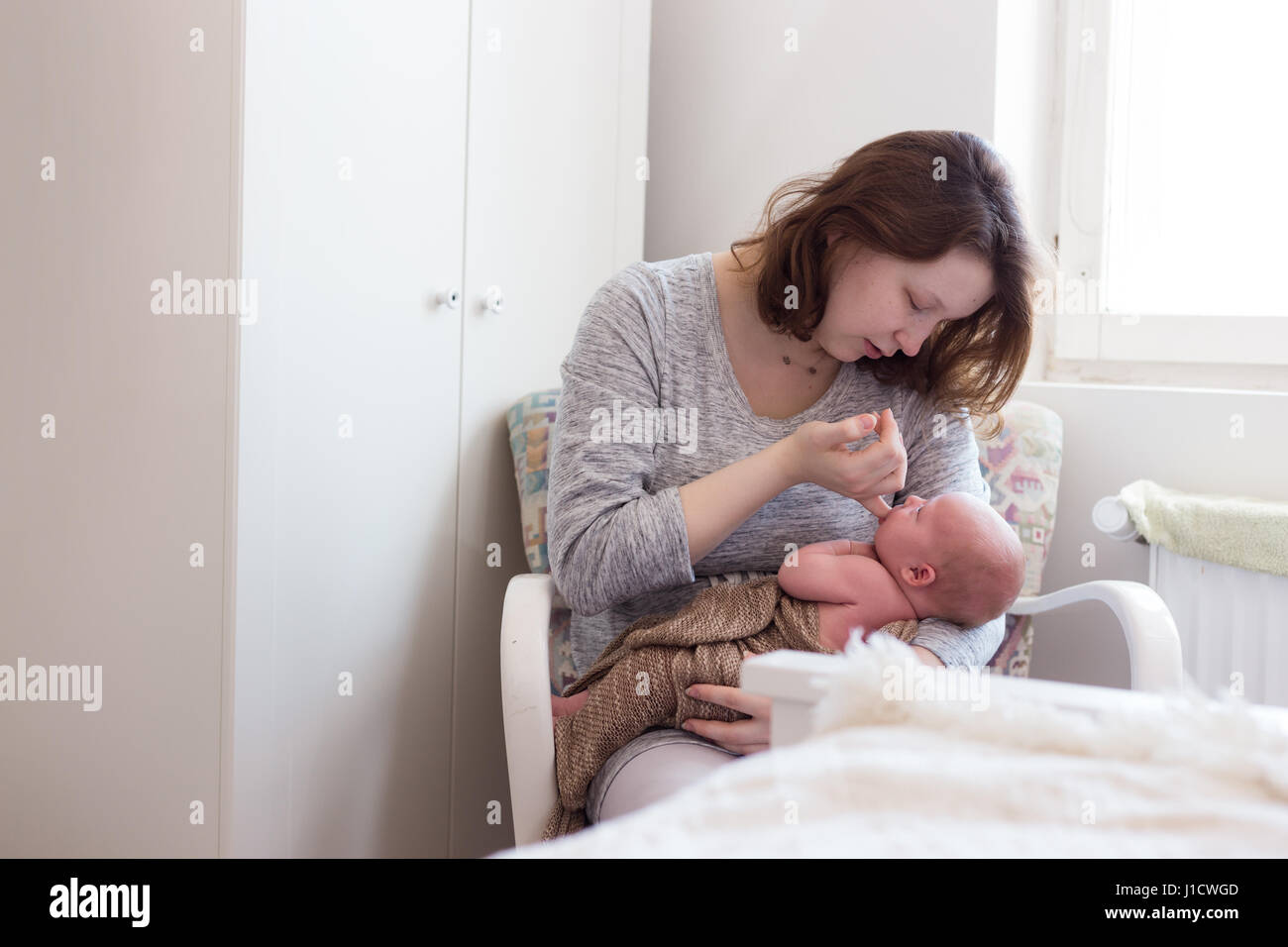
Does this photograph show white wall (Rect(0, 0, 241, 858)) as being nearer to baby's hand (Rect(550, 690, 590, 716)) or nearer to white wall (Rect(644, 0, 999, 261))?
baby's hand (Rect(550, 690, 590, 716))

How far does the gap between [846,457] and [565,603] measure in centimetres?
57

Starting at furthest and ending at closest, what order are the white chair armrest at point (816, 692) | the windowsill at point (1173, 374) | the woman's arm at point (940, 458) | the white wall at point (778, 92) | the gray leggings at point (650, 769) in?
the white wall at point (778, 92) → the windowsill at point (1173, 374) → the woman's arm at point (940, 458) → the gray leggings at point (650, 769) → the white chair armrest at point (816, 692)

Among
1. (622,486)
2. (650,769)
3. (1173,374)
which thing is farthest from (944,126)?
(650,769)

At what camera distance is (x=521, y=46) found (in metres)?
1.63

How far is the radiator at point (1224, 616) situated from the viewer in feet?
4.64

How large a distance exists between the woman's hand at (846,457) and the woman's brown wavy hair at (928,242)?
0.62 feet

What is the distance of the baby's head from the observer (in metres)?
1.13

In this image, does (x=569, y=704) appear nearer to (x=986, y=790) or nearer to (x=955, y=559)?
(x=955, y=559)

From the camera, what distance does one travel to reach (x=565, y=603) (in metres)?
1.53

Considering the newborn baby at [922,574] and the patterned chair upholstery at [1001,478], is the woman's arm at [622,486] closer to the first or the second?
the newborn baby at [922,574]

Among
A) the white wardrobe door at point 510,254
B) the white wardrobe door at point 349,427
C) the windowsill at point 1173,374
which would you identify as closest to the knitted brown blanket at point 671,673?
the white wardrobe door at point 349,427

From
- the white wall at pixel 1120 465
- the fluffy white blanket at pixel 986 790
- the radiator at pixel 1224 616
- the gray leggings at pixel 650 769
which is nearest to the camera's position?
the fluffy white blanket at pixel 986 790

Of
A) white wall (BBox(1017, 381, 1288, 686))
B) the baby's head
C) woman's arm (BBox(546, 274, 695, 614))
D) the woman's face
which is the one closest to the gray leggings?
woman's arm (BBox(546, 274, 695, 614))
